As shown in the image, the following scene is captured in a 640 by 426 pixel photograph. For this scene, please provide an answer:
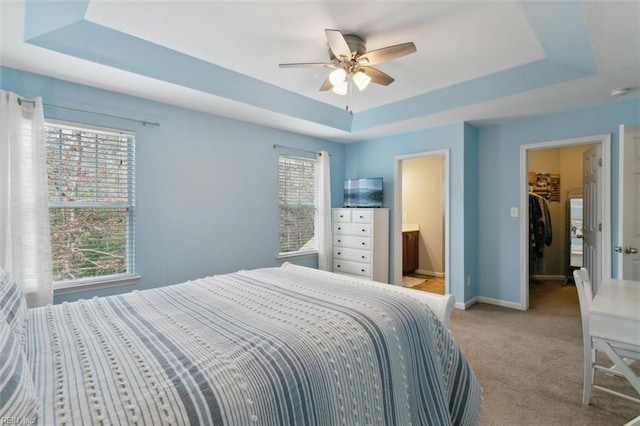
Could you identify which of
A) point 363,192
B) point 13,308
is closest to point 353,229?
point 363,192

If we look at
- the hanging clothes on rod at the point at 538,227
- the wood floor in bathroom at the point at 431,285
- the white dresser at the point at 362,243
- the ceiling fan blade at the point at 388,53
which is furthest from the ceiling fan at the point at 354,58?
the hanging clothes on rod at the point at 538,227

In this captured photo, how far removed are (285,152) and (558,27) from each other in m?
3.08

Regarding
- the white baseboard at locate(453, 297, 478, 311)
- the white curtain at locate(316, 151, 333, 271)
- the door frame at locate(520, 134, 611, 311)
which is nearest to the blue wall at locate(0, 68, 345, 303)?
the white curtain at locate(316, 151, 333, 271)

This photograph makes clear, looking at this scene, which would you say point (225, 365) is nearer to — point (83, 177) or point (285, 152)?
point (83, 177)

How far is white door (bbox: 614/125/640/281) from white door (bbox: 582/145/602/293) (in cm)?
76

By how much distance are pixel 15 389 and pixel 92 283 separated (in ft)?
7.79

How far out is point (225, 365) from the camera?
1.01 m

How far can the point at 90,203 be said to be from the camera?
108 inches

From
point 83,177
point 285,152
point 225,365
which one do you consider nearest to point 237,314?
point 225,365

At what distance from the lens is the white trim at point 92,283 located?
2.58 meters

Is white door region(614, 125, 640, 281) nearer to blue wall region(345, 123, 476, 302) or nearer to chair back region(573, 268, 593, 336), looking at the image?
chair back region(573, 268, 593, 336)

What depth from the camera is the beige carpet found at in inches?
74.6

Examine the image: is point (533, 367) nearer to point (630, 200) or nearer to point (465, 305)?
point (465, 305)

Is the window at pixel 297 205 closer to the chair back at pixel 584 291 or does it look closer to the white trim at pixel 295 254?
the white trim at pixel 295 254
